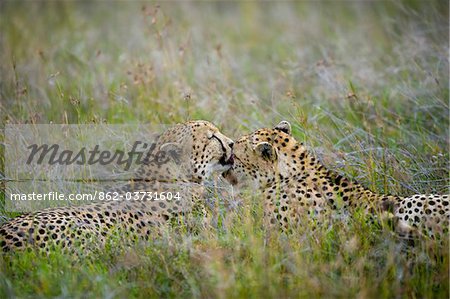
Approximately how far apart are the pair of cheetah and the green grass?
7.4 inches

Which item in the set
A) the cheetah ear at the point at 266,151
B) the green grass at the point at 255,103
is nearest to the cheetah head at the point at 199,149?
the cheetah ear at the point at 266,151

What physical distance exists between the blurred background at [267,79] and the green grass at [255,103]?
0.08 feet

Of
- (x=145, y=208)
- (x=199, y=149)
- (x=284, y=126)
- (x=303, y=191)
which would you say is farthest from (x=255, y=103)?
(x=145, y=208)

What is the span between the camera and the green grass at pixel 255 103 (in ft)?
12.2

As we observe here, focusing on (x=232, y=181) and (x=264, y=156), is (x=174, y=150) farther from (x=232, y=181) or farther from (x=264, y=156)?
(x=264, y=156)

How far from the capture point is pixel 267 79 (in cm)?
813

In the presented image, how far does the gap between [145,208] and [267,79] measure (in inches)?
144

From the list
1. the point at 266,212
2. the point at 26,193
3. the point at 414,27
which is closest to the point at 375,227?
the point at 266,212

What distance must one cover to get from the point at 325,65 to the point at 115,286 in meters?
3.98

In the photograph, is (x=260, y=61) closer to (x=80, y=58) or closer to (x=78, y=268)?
(x=80, y=58)

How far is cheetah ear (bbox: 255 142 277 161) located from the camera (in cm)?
487

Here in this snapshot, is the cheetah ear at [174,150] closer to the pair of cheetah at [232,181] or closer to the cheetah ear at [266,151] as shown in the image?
the pair of cheetah at [232,181]

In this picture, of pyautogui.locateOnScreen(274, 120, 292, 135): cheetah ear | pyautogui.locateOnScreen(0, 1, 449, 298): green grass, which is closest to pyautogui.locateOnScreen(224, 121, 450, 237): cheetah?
pyautogui.locateOnScreen(274, 120, 292, 135): cheetah ear

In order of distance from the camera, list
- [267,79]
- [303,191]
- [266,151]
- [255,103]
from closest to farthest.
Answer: [303,191] < [266,151] < [255,103] < [267,79]
